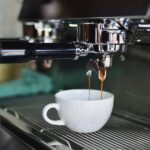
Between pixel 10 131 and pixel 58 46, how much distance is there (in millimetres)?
239

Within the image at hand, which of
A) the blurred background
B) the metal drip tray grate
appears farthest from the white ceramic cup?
the blurred background

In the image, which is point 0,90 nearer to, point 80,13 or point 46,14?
point 46,14

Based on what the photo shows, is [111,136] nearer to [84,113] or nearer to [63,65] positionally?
[84,113]

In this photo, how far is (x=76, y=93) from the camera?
75 cm

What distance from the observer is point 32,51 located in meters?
0.60

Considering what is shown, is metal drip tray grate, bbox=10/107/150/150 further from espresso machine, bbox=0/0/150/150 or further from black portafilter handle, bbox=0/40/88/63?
black portafilter handle, bbox=0/40/88/63

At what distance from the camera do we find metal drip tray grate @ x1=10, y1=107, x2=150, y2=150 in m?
0.60

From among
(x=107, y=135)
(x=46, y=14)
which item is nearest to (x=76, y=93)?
(x=107, y=135)

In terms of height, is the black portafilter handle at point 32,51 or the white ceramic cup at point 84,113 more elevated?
the black portafilter handle at point 32,51

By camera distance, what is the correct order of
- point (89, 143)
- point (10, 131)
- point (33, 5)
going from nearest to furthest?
point (89, 143) → point (10, 131) → point (33, 5)

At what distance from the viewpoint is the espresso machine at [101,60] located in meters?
0.60

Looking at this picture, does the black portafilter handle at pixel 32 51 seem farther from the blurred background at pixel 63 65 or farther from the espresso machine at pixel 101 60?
the blurred background at pixel 63 65

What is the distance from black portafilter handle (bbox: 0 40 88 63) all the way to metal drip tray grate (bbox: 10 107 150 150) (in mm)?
152

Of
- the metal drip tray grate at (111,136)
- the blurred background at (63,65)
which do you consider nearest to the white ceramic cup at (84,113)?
the metal drip tray grate at (111,136)
